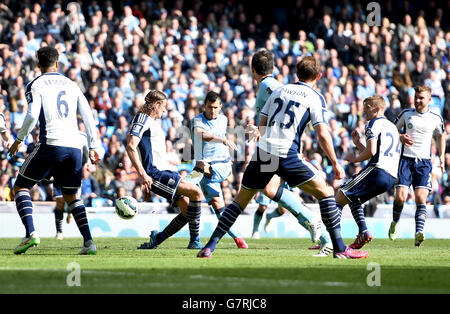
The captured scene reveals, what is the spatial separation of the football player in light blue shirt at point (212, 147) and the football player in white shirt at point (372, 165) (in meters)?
1.81

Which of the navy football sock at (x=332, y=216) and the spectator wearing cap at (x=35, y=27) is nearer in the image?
the navy football sock at (x=332, y=216)

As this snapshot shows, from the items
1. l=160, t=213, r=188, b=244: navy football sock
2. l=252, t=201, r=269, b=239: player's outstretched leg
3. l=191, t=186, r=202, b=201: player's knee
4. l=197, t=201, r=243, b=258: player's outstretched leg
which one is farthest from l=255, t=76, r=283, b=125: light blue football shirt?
l=252, t=201, r=269, b=239: player's outstretched leg

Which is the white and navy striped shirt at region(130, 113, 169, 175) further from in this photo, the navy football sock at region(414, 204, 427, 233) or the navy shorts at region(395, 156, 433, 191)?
the navy football sock at region(414, 204, 427, 233)

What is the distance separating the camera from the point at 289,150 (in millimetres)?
9516

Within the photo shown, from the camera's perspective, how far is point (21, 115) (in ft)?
64.0

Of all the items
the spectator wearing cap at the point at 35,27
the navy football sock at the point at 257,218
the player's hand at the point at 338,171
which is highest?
the spectator wearing cap at the point at 35,27

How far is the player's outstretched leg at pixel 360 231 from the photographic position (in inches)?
486

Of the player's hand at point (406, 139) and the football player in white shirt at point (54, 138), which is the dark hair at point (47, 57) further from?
the player's hand at point (406, 139)

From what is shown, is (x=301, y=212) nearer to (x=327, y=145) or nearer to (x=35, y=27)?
(x=327, y=145)

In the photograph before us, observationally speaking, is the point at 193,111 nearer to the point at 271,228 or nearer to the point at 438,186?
the point at 271,228

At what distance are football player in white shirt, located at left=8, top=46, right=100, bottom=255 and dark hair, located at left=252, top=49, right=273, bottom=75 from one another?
7.35ft

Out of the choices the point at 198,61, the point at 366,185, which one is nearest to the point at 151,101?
the point at 366,185

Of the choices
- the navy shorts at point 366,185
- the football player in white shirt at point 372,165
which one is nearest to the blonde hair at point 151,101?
the football player in white shirt at point 372,165

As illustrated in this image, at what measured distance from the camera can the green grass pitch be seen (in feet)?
22.1
